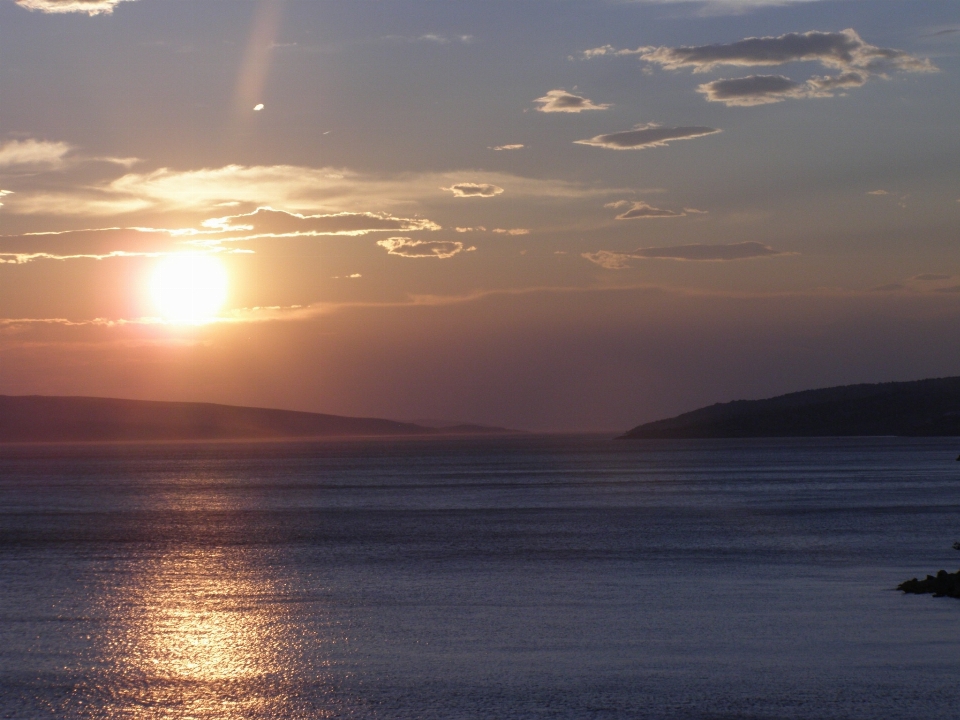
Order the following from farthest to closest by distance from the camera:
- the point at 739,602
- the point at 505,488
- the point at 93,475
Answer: the point at 93,475 < the point at 505,488 < the point at 739,602

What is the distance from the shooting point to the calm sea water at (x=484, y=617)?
50.3ft

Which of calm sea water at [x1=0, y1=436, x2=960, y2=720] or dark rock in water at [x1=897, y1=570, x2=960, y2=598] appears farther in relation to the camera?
dark rock in water at [x1=897, y1=570, x2=960, y2=598]

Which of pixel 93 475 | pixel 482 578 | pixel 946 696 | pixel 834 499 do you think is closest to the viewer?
pixel 946 696

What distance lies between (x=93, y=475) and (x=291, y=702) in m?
107

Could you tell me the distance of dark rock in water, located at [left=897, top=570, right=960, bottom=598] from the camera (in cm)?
2295

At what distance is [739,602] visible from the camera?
2339 cm

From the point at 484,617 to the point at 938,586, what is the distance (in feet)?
32.2

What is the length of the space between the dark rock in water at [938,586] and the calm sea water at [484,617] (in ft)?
2.00

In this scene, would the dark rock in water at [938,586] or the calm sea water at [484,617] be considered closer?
the calm sea water at [484,617]

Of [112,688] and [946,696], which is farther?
[112,688]

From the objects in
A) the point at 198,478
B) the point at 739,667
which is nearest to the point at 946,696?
the point at 739,667

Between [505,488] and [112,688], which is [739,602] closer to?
[112,688]

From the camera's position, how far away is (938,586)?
23.4 meters

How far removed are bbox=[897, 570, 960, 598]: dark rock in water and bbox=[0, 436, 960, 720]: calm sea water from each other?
0.61 metres
